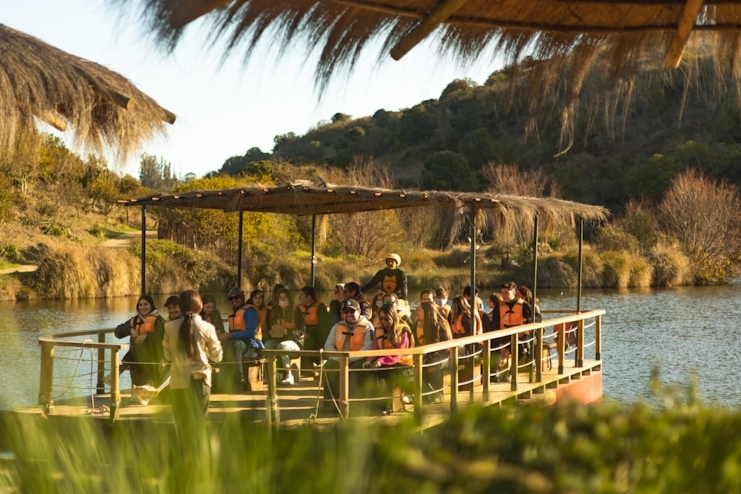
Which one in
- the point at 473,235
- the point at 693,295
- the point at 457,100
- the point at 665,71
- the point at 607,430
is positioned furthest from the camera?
the point at 457,100

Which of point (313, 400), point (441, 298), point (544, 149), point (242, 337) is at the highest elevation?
point (544, 149)

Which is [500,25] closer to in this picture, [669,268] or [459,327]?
[459,327]

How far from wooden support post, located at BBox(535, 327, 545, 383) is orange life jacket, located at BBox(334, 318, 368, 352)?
9.54 ft

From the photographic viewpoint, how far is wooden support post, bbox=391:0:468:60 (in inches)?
154

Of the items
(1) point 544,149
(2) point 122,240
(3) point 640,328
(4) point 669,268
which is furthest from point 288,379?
(1) point 544,149

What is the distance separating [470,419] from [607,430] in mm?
438

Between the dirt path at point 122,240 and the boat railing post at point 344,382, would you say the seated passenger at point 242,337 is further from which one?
the dirt path at point 122,240

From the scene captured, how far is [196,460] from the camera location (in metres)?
2.80

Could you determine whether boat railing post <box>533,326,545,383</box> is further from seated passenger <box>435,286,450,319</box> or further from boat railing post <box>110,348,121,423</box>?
boat railing post <box>110,348,121,423</box>

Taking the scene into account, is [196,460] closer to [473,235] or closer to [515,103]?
[515,103]

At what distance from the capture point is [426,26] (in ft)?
13.2

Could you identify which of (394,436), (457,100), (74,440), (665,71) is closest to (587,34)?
(665,71)

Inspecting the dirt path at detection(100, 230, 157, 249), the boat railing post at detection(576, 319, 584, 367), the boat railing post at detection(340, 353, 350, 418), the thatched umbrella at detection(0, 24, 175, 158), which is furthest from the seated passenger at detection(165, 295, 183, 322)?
the dirt path at detection(100, 230, 157, 249)

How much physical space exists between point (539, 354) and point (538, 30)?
753cm
